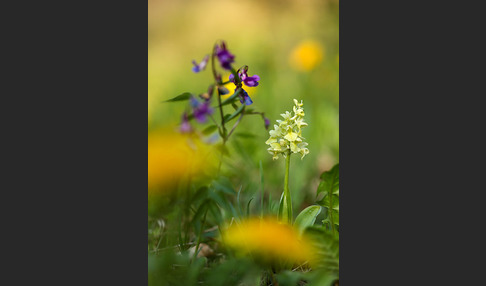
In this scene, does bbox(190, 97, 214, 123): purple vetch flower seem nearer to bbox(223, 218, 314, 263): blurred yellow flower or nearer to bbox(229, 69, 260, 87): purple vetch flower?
bbox(229, 69, 260, 87): purple vetch flower

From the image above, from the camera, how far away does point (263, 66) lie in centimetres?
322

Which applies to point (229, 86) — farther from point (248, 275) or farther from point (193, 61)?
point (248, 275)

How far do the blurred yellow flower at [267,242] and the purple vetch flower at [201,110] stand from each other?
533 millimetres

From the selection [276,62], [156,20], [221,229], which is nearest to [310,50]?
[276,62]

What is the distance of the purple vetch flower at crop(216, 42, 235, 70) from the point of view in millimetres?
2971

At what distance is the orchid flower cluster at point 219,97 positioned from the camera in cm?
294

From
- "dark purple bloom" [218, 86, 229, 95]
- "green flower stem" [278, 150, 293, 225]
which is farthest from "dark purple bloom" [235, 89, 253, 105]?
"green flower stem" [278, 150, 293, 225]

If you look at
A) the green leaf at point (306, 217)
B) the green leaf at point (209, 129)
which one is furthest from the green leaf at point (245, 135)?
the green leaf at point (306, 217)

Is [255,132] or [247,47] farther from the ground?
[247,47]

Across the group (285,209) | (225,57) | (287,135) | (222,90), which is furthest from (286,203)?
(225,57)

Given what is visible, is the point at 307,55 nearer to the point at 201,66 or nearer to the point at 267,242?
the point at 201,66

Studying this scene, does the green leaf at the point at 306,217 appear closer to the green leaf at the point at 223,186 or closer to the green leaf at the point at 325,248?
the green leaf at the point at 325,248

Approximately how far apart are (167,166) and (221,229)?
1.27 ft

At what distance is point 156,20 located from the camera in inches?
123
